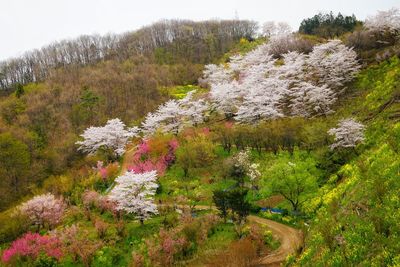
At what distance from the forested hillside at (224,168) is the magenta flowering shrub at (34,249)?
9 centimetres

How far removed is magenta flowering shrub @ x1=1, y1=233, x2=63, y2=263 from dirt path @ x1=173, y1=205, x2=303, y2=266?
14.2 meters

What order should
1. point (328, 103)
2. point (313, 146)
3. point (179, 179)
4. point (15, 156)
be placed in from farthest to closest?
point (15, 156) → point (328, 103) → point (179, 179) → point (313, 146)

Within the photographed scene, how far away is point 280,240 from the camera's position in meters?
23.8

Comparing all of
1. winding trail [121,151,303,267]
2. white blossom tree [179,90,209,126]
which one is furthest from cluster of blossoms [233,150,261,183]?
white blossom tree [179,90,209,126]

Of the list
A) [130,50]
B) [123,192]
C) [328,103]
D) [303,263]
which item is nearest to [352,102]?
[328,103]

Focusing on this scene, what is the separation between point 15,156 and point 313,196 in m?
37.7

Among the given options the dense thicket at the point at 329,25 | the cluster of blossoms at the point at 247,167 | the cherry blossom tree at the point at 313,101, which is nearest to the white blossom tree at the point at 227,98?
the cherry blossom tree at the point at 313,101

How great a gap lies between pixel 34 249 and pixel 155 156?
1919 cm

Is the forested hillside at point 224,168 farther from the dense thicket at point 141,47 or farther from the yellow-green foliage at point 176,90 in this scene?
the dense thicket at point 141,47

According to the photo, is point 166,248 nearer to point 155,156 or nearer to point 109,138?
point 155,156

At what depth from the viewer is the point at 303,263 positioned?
13664 millimetres

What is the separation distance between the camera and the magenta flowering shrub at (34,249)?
2439cm

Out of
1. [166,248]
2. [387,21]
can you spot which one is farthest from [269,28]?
[166,248]

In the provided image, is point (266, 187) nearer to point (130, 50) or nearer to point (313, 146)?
point (313, 146)
